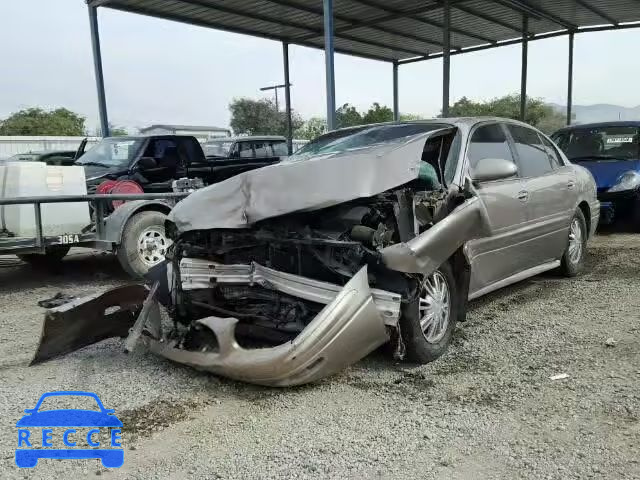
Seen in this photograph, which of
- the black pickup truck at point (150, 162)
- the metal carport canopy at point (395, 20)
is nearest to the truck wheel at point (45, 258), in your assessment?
the black pickup truck at point (150, 162)

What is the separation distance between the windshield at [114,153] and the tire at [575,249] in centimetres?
637

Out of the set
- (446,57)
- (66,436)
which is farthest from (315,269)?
(446,57)

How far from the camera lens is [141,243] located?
655 cm

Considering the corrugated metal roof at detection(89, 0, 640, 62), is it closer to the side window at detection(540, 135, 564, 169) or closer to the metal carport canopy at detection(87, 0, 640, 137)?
the metal carport canopy at detection(87, 0, 640, 137)

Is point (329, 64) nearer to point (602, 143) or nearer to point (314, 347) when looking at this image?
point (602, 143)

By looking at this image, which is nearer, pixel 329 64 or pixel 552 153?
pixel 552 153

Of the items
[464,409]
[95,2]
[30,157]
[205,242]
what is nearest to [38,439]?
[205,242]

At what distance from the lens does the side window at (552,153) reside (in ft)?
19.3

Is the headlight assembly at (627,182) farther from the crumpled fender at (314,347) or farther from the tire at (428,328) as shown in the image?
the crumpled fender at (314,347)

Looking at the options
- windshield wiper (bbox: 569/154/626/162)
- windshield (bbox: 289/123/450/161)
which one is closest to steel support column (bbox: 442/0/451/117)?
windshield wiper (bbox: 569/154/626/162)

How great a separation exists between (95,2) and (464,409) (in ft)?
43.4

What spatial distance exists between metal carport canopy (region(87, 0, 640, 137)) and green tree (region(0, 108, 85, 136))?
28.3m

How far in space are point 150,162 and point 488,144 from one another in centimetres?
570

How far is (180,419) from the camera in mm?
3168
